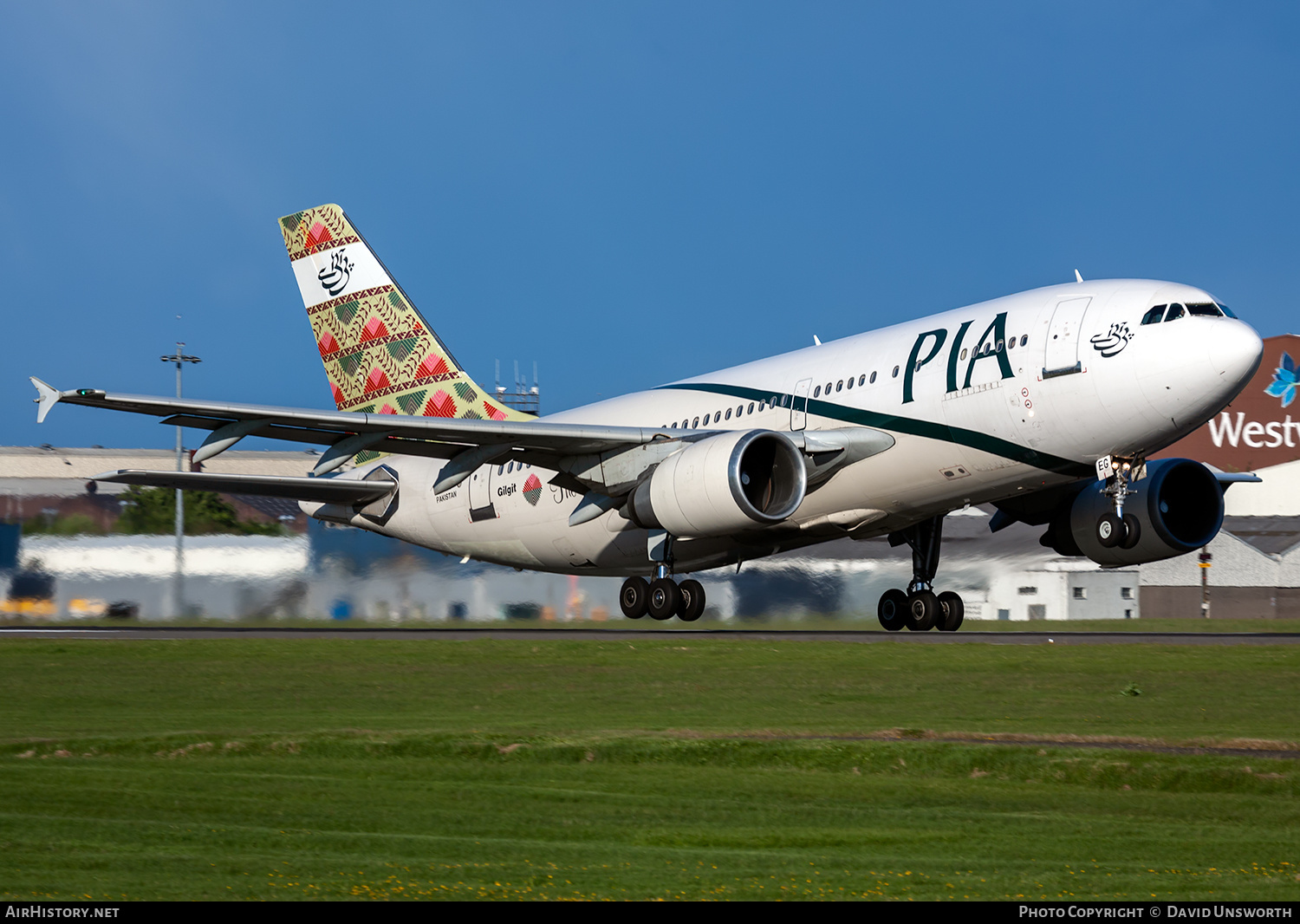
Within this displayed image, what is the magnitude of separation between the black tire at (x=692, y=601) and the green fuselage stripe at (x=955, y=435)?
4.59 m

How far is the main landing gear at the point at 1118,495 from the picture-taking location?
2534 centimetres

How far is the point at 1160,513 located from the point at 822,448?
26.9ft

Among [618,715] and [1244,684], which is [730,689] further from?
[1244,684]

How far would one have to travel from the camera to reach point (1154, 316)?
24.0m

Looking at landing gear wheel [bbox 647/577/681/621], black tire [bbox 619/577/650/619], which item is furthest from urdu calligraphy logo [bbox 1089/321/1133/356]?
black tire [bbox 619/577/650/619]

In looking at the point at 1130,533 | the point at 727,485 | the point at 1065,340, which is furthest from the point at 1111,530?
the point at 727,485

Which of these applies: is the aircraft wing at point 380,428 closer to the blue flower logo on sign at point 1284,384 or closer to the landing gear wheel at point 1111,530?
the landing gear wheel at point 1111,530

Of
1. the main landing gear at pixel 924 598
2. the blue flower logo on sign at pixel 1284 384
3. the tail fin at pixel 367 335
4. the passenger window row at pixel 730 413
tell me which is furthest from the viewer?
the blue flower logo on sign at pixel 1284 384

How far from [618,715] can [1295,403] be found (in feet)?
250

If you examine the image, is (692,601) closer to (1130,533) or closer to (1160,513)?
(1130,533)

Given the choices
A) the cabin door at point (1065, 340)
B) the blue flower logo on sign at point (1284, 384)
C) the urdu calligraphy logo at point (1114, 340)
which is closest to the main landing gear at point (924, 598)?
the cabin door at point (1065, 340)

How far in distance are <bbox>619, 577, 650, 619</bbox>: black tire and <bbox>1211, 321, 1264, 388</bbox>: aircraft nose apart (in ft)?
39.6

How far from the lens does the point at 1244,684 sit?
21.7m

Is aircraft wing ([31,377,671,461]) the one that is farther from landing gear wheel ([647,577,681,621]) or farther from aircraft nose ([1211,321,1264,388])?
aircraft nose ([1211,321,1264,388])
